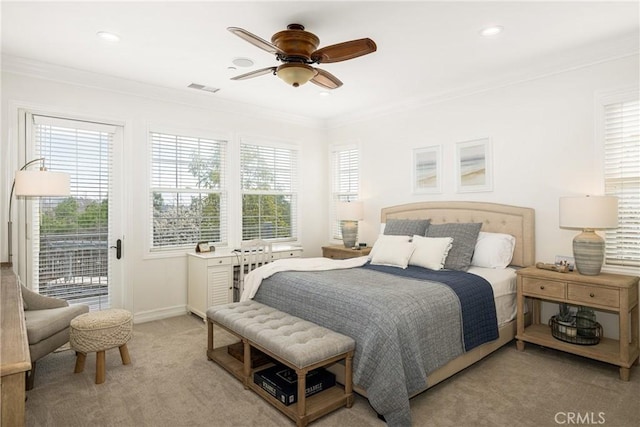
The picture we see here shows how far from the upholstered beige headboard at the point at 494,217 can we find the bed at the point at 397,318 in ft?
0.03

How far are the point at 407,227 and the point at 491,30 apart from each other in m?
2.15

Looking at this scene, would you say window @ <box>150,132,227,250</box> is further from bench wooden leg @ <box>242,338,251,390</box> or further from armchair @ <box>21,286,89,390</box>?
bench wooden leg @ <box>242,338,251,390</box>

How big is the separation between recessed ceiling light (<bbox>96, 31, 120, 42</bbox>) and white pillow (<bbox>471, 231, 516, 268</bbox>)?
381 cm

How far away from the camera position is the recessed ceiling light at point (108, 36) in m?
3.02

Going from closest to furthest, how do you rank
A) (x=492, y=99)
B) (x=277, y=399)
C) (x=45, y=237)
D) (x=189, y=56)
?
(x=277, y=399)
(x=189, y=56)
(x=45, y=237)
(x=492, y=99)

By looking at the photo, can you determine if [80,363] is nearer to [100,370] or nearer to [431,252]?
[100,370]

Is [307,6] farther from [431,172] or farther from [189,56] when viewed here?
[431,172]

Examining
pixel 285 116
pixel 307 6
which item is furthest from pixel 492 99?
pixel 285 116

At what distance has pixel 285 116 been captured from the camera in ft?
18.1

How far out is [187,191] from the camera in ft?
15.4

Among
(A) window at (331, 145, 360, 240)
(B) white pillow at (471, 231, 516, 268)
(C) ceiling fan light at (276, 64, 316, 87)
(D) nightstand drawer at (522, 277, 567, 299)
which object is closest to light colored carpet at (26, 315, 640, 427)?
(D) nightstand drawer at (522, 277, 567, 299)

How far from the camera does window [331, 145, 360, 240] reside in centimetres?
569

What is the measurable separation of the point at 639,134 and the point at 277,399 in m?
3.58

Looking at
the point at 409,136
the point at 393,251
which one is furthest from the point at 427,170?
the point at 393,251
